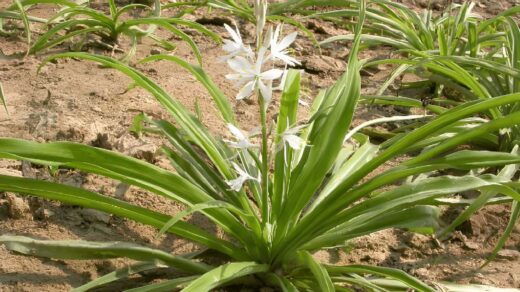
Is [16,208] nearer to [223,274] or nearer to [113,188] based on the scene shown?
[113,188]

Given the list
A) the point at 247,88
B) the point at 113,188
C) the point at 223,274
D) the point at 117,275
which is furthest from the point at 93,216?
the point at 247,88

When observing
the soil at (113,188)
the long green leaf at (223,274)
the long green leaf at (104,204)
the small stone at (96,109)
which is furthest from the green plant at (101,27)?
the long green leaf at (223,274)

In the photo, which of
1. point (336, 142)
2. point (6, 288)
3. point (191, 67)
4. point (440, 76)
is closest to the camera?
point (6, 288)

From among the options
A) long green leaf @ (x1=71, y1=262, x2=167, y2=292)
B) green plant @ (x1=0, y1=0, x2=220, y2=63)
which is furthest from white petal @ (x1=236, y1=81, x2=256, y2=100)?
green plant @ (x1=0, y1=0, x2=220, y2=63)

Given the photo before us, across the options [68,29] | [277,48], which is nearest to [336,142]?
[277,48]

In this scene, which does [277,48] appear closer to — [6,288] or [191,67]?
[191,67]

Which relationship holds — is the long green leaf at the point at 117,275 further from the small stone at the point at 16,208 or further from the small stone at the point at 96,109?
the small stone at the point at 96,109

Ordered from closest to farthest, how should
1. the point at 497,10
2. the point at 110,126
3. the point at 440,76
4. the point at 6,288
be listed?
1. the point at 6,288
2. the point at 110,126
3. the point at 440,76
4. the point at 497,10

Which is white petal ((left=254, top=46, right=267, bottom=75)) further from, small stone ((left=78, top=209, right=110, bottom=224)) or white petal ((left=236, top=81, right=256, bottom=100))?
small stone ((left=78, top=209, right=110, bottom=224))
